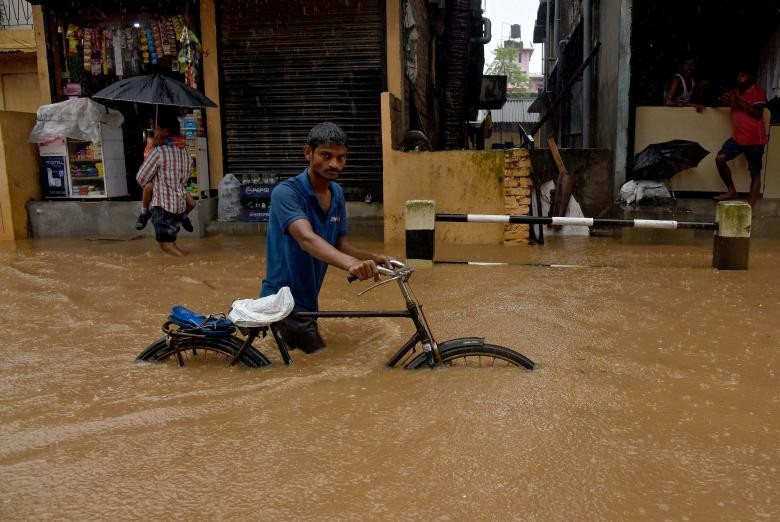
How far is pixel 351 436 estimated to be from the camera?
120 inches

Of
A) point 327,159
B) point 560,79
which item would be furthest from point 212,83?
point 560,79

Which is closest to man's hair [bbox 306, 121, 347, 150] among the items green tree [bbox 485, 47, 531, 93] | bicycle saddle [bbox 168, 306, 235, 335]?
bicycle saddle [bbox 168, 306, 235, 335]

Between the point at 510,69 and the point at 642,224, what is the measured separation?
51.2m

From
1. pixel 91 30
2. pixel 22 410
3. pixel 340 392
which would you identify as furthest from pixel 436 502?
pixel 91 30

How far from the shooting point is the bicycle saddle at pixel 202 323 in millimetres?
3957

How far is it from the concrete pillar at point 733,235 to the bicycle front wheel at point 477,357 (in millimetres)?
4243

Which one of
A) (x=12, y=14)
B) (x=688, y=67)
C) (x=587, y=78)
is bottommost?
(x=688, y=67)

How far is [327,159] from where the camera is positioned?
153 inches

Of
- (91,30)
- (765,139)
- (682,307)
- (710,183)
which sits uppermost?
(91,30)

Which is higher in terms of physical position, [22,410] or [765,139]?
[765,139]

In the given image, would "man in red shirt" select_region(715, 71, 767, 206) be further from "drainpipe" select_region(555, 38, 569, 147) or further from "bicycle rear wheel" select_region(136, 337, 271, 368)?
"drainpipe" select_region(555, 38, 569, 147)

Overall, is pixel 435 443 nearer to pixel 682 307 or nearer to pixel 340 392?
pixel 340 392

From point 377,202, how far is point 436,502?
8.53 m

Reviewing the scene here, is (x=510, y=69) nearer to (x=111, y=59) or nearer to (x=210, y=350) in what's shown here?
(x=111, y=59)
